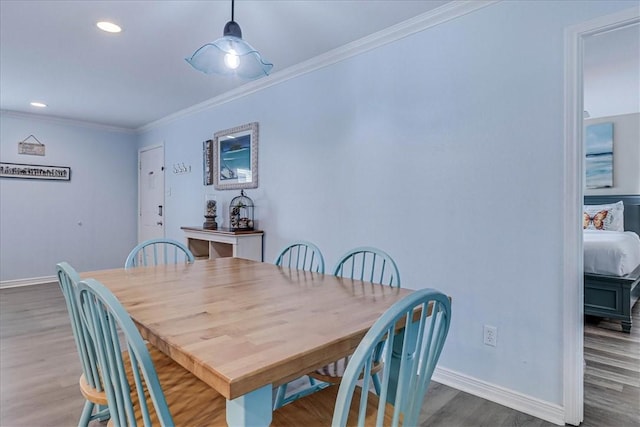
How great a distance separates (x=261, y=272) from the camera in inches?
76.4

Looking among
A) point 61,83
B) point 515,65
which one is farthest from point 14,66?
point 515,65

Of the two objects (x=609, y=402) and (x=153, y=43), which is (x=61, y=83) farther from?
(x=609, y=402)

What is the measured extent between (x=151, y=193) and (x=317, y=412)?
511cm

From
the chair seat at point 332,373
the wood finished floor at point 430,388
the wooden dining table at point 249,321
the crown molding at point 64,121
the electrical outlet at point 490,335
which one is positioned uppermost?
the crown molding at point 64,121

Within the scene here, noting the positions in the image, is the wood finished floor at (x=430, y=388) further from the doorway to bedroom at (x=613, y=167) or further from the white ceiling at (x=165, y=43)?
the white ceiling at (x=165, y=43)

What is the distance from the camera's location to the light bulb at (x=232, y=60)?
1704 millimetres

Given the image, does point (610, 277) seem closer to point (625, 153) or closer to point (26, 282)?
point (625, 153)

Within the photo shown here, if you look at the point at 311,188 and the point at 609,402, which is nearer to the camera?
the point at 609,402

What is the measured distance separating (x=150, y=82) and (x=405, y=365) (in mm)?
3683

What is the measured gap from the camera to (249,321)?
1132mm

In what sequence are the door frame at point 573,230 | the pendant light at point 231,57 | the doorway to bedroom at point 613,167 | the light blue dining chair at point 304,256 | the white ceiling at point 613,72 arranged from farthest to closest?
the white ceiling at point 613,72
the light blue dining chair at point 304,256
the doorway to bedroom at point 613,167
the door frame at point 573,230
the pendant light at point 231,57

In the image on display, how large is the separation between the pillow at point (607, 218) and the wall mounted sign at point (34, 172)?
6941 mm

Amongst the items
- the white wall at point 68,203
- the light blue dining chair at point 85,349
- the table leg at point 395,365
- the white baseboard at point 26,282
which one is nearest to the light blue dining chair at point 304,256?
the table leg at point 395,365

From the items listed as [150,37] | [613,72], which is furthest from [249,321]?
[613,72]
